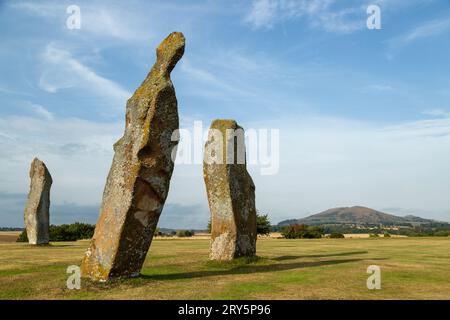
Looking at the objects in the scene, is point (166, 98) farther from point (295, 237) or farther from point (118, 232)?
point (295, 237)

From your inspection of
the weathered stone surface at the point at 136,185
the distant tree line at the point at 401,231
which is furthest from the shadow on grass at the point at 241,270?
the distant tree line at the point at 401,231

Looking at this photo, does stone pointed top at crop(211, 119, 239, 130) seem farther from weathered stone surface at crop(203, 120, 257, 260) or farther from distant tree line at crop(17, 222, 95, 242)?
distant tree line at crop(17, 222, 95, 242)

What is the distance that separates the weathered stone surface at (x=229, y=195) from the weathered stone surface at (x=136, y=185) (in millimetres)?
5694

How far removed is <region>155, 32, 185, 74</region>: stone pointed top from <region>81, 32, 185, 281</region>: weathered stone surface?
1.35 ft

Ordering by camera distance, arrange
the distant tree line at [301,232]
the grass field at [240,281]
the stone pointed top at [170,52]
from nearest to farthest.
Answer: the grass field at [240,281]
the stone pointed top at [170,52]
the distant tree line at [301,232]

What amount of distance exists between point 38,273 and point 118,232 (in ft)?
17.0

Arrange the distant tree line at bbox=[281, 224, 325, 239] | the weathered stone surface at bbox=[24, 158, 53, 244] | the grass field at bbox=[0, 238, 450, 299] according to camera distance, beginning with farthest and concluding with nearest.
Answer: the distant tree line at bbox=[281, 224, 325, 239], the weathered stone surface at bbox=[24, 158, 53, 244], the grass field at bbox=[0, 238, 450, 299]

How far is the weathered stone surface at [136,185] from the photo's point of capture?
12.9m

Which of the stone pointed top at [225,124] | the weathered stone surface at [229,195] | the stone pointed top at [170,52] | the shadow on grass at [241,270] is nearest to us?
the stone pointed top at [170,52]

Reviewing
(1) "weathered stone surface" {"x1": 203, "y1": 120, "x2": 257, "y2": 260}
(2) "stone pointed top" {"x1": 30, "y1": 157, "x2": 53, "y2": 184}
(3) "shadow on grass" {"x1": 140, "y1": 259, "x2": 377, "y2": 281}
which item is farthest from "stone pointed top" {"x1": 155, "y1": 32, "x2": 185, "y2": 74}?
(2) "stone pointed top" {"x1": 30, "y1": 157, "x2": 53, "y2": 184}

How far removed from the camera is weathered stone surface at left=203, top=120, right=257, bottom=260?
19078 millimetres

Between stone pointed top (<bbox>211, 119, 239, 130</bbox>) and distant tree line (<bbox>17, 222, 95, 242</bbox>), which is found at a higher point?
stone pointed top (<bbox>211, 119, 239, 130</bbox>)

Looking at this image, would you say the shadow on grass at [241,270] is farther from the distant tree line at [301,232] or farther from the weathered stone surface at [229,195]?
the distant tree line at [301,232]

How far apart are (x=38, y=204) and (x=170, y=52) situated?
21.2 metres
